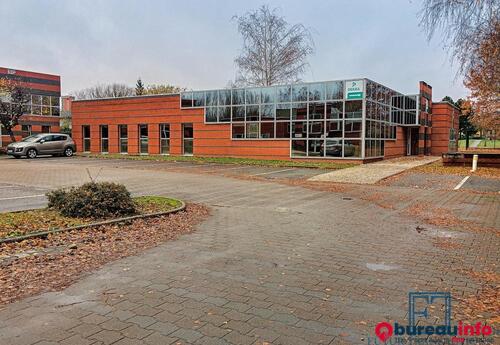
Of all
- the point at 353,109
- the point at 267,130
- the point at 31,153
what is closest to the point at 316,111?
the point at 353,109

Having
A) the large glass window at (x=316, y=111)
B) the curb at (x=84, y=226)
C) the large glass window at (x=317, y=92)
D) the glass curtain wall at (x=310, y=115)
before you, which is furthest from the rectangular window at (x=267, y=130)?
the curb at (x=84, y=226)

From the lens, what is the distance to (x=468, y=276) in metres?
5.22

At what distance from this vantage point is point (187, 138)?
109 feet

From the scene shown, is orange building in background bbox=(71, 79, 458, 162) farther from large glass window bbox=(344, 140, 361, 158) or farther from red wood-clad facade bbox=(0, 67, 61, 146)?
red wood-clad facade bbox=(0, 67, 61, 146)

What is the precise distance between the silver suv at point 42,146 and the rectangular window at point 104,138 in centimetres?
368

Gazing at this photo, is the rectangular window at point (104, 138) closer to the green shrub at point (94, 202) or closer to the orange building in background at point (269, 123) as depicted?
the orange building in background at point (269, 123)

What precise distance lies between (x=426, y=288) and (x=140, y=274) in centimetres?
323

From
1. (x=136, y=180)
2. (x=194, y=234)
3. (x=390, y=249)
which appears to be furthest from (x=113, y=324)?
(x=136, y=180)

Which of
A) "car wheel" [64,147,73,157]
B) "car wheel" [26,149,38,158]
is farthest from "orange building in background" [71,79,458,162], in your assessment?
"car wheel" [26,149,38,158]

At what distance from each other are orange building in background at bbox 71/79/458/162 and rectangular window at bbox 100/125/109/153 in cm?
8

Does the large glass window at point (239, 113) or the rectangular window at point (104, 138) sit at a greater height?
the large glass window at point (239, 113)

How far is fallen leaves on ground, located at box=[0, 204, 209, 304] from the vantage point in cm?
480
